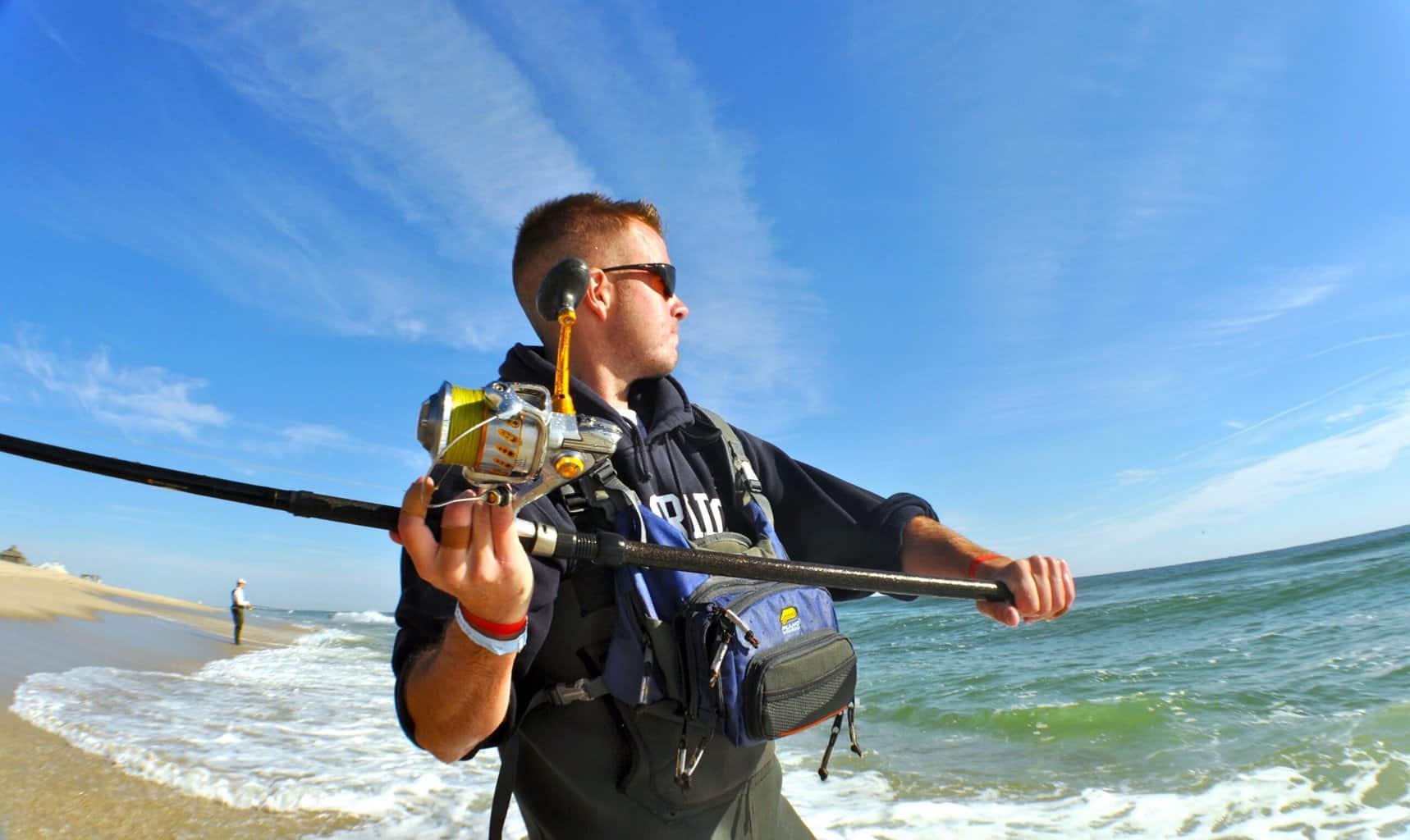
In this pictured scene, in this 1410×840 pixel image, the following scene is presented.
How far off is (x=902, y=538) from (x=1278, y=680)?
8.64 m

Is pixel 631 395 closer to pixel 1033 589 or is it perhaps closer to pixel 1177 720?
pixel 1033 589

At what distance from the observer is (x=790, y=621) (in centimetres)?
189

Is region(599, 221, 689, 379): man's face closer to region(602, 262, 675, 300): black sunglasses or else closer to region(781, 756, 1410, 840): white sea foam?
region(602, 262, 675, 300): black sunglasses

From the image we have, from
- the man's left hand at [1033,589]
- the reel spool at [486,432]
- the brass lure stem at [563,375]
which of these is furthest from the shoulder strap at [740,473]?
the reel spool at [486,432]

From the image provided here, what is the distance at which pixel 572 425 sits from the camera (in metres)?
1.20

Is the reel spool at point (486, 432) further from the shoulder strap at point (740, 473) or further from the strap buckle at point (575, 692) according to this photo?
the shoulder strap at point (740, 473)

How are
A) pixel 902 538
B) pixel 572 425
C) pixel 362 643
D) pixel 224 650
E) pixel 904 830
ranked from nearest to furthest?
pixel 572 425
pixel 902 538
pixel 904 830
pixel 224 650
pixel 362 643

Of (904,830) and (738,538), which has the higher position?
(738,538)

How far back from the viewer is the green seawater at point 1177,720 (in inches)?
204

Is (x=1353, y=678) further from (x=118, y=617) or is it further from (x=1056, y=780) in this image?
(x=118, y=617)

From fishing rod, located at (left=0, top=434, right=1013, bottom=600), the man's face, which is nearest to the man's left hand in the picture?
fishing rod, located at (left=0, top=434, right=1013, bottom=600)

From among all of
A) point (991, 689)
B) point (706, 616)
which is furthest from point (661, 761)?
point (991, 689)

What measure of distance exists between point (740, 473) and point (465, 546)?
1112 mm

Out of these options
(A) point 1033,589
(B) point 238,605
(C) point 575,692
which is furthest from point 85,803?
(B) point 238,605
